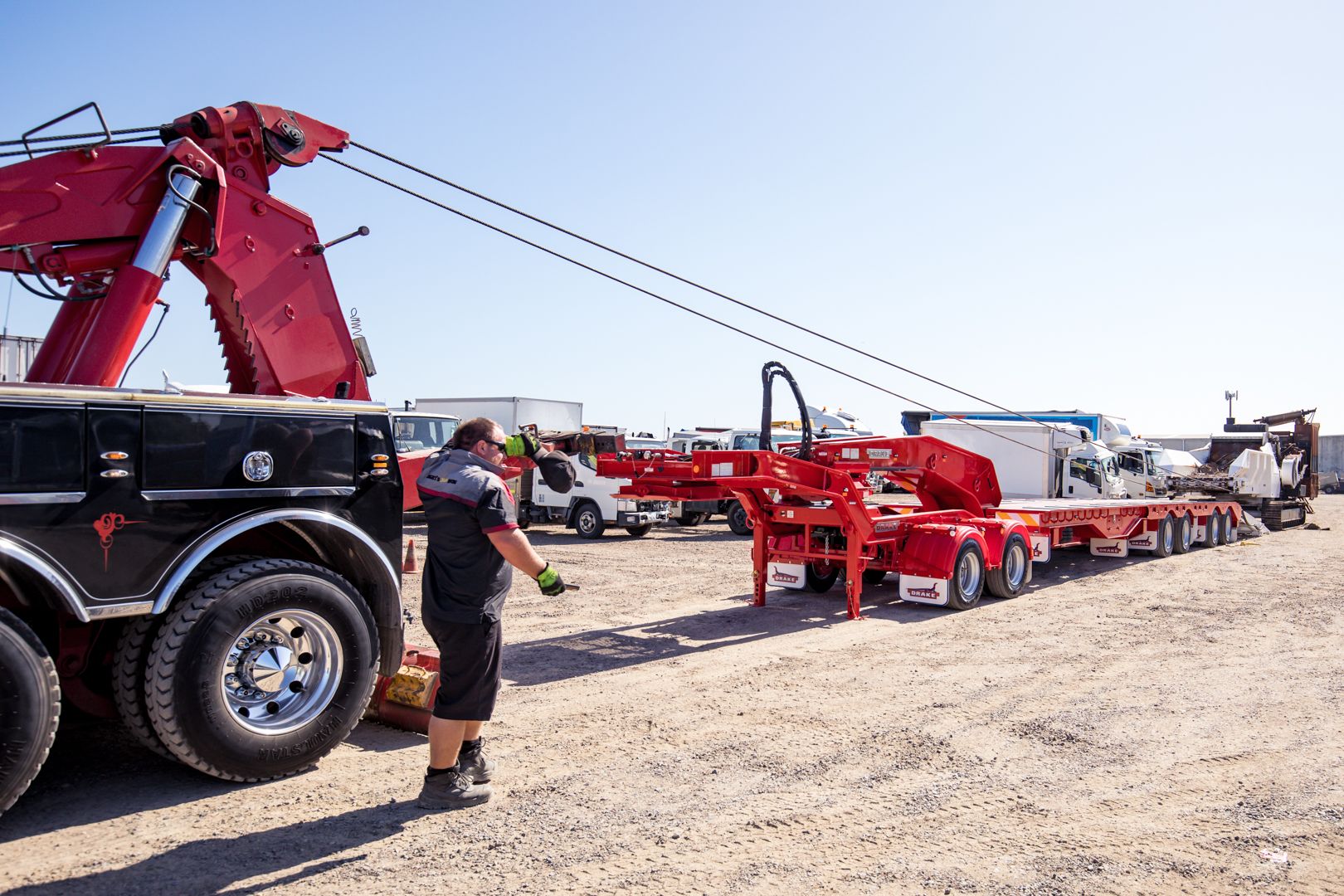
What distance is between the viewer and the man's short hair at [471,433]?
197 inches

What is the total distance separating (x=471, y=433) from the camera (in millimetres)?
5023

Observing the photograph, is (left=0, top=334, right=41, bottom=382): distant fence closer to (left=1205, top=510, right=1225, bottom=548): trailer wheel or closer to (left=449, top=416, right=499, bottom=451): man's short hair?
(left=449, top=416, right=499, bottom=451): man's short hair

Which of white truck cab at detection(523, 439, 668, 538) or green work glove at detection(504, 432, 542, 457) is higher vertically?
green work glove at detection(504, 432, 542, 457)

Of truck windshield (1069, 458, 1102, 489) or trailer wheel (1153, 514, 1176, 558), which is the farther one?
truck windshield (1069, 458, 1102, 489)

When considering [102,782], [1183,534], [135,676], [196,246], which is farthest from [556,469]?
[1183,534]

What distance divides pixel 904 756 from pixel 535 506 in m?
17.2

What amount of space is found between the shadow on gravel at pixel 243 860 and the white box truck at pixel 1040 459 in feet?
59.4

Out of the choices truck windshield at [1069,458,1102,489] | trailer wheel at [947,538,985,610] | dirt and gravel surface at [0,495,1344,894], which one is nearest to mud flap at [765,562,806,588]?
trailer wheel at [947,538,985,610]

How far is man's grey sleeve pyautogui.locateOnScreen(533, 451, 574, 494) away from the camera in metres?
5.05

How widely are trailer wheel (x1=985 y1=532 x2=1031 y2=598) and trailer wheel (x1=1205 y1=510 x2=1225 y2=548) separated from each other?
892 cm

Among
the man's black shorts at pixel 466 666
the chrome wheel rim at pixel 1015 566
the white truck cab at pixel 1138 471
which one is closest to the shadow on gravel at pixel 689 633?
the chrome wheel rim at pixel 1015 566

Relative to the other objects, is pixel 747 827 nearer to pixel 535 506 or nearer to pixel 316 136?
pixel 316 136

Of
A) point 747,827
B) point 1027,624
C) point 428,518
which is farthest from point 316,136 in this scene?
point 1027,624

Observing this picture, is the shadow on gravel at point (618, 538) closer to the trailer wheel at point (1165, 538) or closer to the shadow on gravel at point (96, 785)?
the trailer wheel at point (1165, 538)
